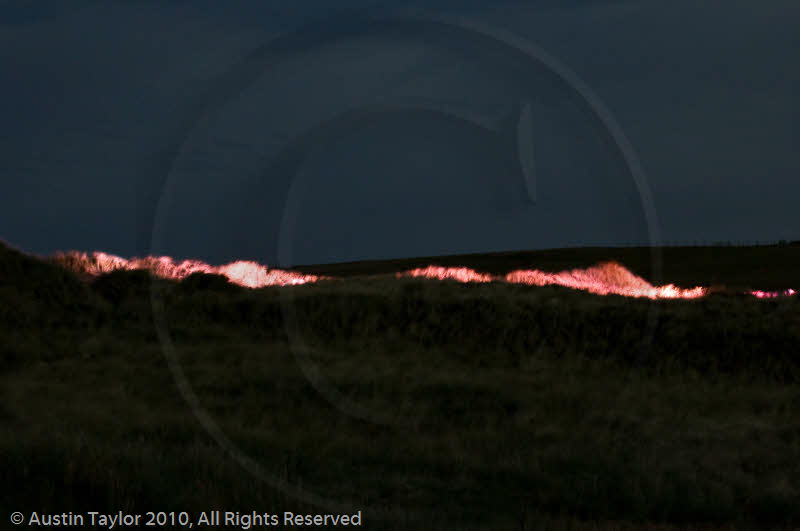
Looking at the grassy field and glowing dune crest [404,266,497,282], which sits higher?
glowing dune crest [404,266,497,282]

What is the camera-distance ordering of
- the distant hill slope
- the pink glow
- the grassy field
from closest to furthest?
the grassy field < the pink glow < the distant hill slope

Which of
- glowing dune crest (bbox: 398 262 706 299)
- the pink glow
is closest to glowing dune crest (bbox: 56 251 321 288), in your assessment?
the pink glow

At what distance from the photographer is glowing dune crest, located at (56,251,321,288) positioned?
2189cm

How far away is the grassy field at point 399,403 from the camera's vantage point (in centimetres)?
861

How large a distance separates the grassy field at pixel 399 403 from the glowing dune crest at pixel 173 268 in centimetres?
99

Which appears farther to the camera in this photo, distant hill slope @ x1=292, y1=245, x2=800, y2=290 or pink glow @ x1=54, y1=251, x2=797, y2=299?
distant hill slope @ x1=292, y1=245, x2=800, y2=290

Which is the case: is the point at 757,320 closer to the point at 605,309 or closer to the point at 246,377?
the point at 605,309

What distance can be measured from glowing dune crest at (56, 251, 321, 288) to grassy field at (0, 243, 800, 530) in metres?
0.99

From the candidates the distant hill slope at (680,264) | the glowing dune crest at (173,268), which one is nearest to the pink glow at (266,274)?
the glowing dune crest at (173,268)

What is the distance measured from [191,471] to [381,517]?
2496 millimetres

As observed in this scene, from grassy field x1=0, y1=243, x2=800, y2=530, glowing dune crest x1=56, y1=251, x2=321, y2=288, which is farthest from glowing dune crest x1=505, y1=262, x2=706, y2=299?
glowing dune crest x1=56, y1=251, x2=321, y2=288

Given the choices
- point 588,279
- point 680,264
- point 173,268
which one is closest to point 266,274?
point 173,268

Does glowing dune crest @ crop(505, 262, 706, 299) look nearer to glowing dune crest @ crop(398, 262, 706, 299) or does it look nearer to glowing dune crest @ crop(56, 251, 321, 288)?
glowing dune crest @ crop(398, 262, 706, 299)

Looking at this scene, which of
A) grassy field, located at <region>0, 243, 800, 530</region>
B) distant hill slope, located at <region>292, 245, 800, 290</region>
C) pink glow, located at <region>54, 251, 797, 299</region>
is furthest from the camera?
distant hill slope, located at <region>292, 245, 800, 290</region>
